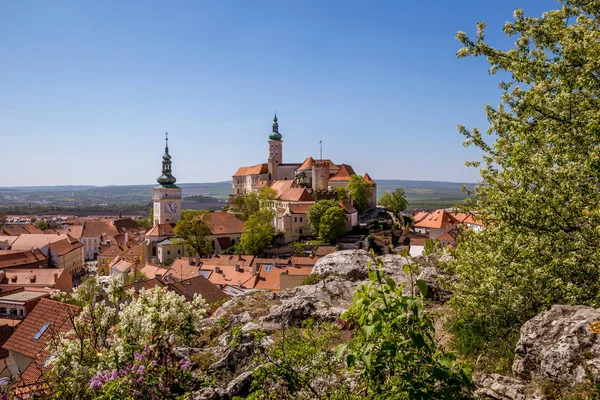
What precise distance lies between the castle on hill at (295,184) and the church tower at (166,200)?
18634 millimetres

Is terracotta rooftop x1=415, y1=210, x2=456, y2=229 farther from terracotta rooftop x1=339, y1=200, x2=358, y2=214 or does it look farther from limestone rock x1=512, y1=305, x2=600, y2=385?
limestone rock x1=512, y1=305, x2=600, y2=385

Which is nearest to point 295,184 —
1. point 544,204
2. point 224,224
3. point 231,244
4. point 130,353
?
point 224,224

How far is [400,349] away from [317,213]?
57995 mm

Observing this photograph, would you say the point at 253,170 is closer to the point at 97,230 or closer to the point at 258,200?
the point at 258,200

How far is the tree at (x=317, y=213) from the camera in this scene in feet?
203

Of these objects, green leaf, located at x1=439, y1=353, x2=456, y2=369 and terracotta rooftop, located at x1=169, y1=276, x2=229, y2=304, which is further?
terracotta rooftop, located at x1=169, y1=276, x2=229, y2=304

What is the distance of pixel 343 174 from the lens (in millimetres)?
82062

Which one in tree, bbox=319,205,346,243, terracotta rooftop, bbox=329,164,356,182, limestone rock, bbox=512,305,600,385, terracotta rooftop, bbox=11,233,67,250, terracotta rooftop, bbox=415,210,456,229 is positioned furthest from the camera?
terracotta rooftop, bbox=329,164,356,182

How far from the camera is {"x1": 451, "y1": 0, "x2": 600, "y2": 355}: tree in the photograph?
262 inches

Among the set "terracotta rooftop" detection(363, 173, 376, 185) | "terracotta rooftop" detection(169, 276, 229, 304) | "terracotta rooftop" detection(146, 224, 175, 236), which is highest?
"terracotta rooftop" detection(363, 173, 376, 185)

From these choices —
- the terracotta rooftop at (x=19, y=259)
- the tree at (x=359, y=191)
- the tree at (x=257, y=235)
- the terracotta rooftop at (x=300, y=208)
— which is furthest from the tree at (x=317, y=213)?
the terracotta rooftop at (x=19, y=259)

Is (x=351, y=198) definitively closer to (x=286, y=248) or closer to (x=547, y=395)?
(x=286, y=248)

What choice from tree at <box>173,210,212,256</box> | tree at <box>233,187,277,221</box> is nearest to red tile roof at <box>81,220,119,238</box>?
tree at <box>233,187,277,221</box>

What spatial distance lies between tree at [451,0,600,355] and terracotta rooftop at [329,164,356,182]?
72.0 m
